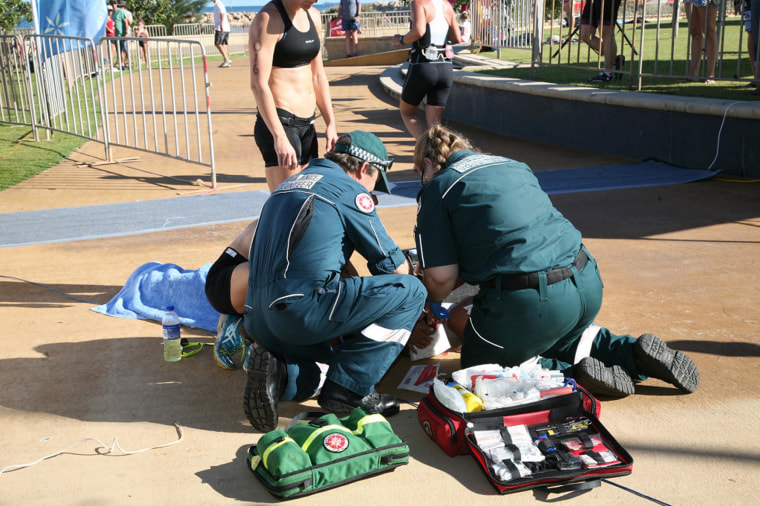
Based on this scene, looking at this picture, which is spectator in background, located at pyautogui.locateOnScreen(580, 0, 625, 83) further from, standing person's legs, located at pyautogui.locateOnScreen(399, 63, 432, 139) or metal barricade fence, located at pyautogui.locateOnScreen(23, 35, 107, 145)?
metal barricade fence, located at pyautogui.locateOnScreen(23, 35, 107, 145)

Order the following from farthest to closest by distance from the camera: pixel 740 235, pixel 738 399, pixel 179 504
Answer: pixel 740 235 < pixel 738 399 < pixel 179 504

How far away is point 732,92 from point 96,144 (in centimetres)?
892

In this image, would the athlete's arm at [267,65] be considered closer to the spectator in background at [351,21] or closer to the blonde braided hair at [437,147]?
the blonde braided hair at [437,147]

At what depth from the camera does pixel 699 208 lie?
22.4 ft

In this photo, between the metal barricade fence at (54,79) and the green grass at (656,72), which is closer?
the green grass at (656,72)

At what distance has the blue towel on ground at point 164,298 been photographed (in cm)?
463

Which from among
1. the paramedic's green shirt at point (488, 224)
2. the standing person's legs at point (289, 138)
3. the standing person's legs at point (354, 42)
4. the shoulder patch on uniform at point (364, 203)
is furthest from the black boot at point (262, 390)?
the standing person's legs at point (354, 42)

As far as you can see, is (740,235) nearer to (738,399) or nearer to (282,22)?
(738,399)

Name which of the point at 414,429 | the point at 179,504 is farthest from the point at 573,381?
the point at 179,504

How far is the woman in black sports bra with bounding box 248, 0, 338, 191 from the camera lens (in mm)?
4734

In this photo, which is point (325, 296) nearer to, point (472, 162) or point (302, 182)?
point (302, 182)

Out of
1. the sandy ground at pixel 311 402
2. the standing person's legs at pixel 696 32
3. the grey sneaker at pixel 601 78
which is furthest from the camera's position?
the grey sneaker at pixel 601 78

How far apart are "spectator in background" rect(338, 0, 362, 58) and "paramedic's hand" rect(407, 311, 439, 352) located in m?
20.4

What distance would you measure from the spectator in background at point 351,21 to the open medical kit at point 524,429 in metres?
21.2
